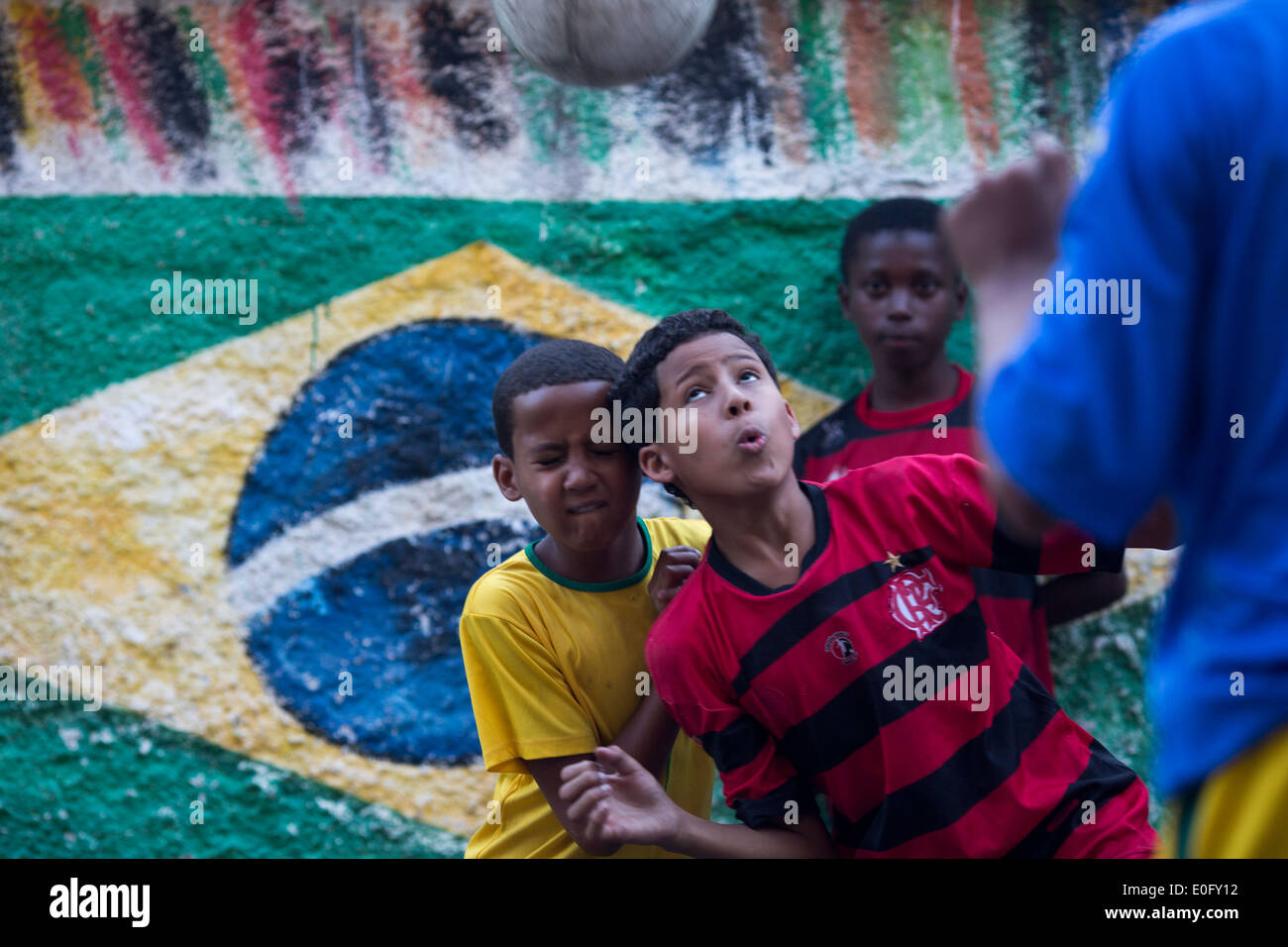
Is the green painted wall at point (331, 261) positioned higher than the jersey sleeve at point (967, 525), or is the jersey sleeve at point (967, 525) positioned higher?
→ the green painted wall at point (331, 261)

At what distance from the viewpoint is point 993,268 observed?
3.44 ft

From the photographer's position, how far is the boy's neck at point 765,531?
6.45ft

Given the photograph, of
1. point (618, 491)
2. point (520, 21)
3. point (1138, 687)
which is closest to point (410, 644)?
point (618, 491)

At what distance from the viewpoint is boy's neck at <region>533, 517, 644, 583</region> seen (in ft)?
7.29

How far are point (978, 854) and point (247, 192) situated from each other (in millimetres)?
2440

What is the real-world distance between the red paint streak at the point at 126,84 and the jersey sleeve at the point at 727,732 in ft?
6.82

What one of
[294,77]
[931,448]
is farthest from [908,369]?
[294,77]

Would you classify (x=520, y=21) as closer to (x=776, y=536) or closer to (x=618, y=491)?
(x=618, y=491)

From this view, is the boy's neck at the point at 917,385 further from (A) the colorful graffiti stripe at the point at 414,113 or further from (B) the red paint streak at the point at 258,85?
(B) the red paint streak at the point at 258,85

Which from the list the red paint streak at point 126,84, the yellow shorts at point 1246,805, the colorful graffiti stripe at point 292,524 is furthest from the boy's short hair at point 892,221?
the yellow shorts at point 1246,805

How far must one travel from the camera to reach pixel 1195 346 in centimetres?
92

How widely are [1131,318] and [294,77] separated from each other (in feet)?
9.07

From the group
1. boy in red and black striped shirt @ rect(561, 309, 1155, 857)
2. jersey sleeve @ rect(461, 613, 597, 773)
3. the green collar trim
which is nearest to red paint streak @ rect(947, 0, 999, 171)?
boy in red and black striped shirt @ rect(561, 309, 1155, 857)

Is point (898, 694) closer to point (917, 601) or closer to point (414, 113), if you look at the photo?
point (917, 601)
